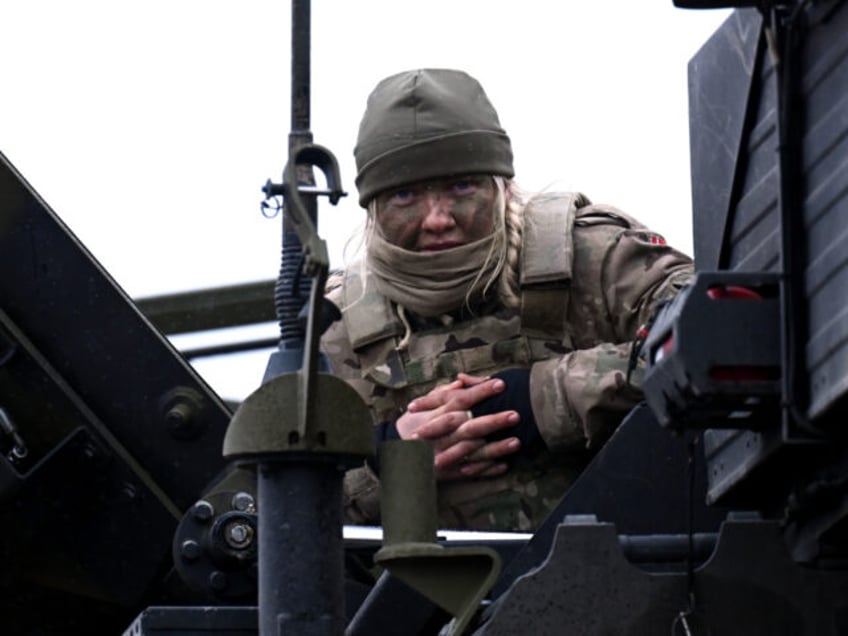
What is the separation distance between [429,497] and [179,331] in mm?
3184

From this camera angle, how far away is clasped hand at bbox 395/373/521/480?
4605mm

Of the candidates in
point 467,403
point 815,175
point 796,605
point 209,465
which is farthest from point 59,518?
point 815,175

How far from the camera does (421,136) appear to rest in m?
4.91

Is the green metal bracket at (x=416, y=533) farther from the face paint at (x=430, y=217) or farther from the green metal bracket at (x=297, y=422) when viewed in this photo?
the face paint at (x=430, y=217)

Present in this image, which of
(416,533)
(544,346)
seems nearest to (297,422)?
(416,533)

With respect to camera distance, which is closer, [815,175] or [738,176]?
[815,175]

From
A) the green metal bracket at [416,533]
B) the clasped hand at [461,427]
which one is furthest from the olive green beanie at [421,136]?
the green metal bracket at [416,533]

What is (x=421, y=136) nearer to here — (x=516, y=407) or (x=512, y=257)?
→ (x=512, y=257)

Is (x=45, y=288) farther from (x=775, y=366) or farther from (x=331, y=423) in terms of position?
(x=775, y=366)

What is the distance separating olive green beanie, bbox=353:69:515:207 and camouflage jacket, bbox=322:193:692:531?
7.4 inches

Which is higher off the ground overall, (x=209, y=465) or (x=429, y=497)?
(x=209, y=465)

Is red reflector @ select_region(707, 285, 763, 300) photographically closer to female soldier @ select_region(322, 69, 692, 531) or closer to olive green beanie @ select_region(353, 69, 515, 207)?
Result: female soldier @ select_region(322, 69, 692, 531)

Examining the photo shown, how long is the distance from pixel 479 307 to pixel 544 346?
19 cm

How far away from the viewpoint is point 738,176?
11.2ft
